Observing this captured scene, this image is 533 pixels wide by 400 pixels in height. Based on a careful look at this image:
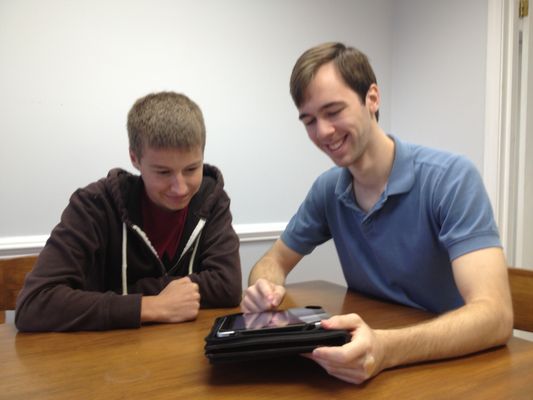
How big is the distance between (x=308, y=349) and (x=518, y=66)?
2.21m

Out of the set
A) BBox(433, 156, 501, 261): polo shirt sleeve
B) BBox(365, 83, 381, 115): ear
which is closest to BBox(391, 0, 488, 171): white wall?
BBox(365, 83, 381, 115): ear

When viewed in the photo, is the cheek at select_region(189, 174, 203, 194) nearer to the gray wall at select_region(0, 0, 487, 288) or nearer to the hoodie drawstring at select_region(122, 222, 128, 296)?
the hoodie drawstring at select_region(122, 222, 128, 296)

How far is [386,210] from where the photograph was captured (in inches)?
48.5

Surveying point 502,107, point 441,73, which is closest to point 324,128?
point 502,107

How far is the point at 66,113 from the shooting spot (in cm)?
194

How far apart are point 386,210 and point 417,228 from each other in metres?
0.09

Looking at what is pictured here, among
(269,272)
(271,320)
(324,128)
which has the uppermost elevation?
(324,128)

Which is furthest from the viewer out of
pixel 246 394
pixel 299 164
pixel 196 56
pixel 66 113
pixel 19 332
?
pixel 299 164

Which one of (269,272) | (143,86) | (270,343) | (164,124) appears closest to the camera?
(270,343)

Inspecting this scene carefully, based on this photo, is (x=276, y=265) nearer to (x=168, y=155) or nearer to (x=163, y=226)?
(x=163, y=226)


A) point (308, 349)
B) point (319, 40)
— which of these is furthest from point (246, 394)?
point (319, 40)

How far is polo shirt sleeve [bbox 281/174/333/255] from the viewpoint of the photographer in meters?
1.47

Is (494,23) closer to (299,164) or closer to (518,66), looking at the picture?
(518,66)

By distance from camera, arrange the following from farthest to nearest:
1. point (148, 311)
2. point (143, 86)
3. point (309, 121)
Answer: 1. point (143, 86)
2. point (309, 121)
3. point (148, 311)
